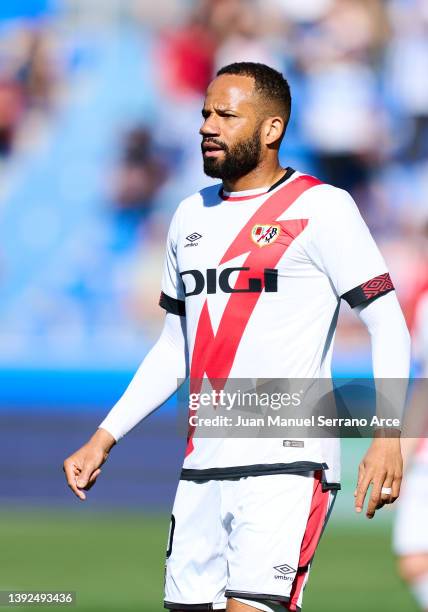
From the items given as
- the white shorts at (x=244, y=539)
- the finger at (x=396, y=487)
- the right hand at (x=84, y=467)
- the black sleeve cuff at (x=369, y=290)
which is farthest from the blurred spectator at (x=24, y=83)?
the finger at (x=396, y=487)

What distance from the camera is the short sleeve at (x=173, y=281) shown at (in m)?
5.20

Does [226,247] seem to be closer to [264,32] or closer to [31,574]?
[31,574]

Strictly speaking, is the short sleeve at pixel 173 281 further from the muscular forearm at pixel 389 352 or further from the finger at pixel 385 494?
the finger at pixel 385 494

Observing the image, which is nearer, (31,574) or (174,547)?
(174,547)

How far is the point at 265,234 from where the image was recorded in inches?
191

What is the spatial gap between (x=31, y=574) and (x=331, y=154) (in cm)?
751

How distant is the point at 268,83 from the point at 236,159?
1.09 feet

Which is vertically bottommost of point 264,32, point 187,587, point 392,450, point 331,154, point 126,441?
point 187,587

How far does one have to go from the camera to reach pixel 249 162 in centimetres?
494

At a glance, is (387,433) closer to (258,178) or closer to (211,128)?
(258,178)

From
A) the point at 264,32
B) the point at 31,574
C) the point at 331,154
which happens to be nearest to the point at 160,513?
the point at 31,574

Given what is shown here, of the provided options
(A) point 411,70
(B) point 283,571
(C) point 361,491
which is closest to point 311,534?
(B) point 283,571

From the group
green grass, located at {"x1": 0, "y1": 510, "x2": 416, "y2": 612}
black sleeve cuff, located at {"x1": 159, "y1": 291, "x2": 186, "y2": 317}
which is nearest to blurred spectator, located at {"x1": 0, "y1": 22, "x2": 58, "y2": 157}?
green grass, located at {"x1": 0, "y1": 510, "x2": 416, "y2": 612}

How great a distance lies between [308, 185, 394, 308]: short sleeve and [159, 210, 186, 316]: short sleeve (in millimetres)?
646
